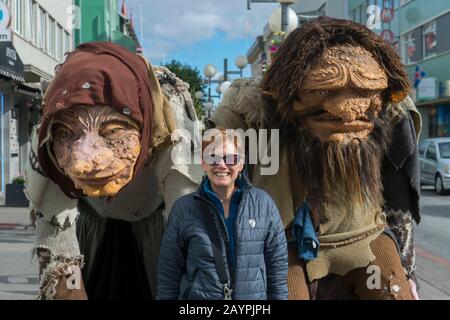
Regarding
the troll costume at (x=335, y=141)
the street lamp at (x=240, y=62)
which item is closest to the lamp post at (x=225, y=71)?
the street lamp at (x=240, y=62)

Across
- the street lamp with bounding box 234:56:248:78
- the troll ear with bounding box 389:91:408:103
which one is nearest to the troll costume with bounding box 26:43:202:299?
the troll ear with bounding box 389:91:408:103

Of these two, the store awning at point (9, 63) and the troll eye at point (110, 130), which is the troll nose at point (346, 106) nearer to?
the troll eye at point (110, 130)

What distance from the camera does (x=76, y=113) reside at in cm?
190

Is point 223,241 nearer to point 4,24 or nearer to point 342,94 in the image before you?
point 342,94

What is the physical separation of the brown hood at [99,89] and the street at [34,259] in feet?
2.18

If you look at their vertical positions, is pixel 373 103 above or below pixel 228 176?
above

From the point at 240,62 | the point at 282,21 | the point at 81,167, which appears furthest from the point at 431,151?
the point at 81,167

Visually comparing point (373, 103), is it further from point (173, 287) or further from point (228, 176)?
point (173, 287)

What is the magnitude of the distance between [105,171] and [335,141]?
98 cm

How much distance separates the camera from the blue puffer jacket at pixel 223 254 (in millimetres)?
2131

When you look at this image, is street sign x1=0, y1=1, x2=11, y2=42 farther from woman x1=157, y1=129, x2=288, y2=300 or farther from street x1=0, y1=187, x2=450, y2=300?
woman x1=157, y1=129, x2=288, y2=300

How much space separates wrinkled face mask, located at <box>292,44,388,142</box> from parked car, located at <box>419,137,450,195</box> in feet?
42.8
